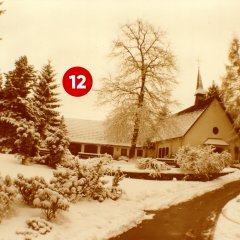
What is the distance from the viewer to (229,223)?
14.7m

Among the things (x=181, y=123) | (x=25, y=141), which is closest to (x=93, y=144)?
(x=181, y=123)

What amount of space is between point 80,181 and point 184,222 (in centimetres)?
471

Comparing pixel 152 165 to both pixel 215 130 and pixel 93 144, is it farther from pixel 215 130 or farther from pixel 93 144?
pixel 93 144

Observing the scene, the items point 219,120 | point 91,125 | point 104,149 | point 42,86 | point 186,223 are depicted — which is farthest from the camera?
point 91,125

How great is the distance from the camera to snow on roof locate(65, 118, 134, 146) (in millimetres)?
47969

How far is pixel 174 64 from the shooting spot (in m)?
37.8

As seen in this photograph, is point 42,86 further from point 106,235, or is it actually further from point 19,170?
point 106,235

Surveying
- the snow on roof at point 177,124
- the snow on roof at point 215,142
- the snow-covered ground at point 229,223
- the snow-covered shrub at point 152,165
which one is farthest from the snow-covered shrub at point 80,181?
the snow on roof at point 215,142

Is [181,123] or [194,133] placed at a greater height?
[181,123]

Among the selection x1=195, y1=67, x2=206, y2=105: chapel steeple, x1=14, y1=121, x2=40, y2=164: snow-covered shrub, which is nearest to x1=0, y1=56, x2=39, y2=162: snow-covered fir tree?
x1=14, y1=121, x2=40, y2=164: snow-covered shrub

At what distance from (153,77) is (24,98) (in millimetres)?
12984

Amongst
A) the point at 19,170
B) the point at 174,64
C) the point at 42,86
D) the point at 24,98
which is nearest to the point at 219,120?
the point at 174,64

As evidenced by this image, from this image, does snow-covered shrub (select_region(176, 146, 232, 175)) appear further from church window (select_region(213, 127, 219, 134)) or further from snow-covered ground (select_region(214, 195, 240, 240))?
church window (select_region(213, 127, 219, 134))

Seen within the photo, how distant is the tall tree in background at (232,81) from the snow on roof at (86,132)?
12.7 m
